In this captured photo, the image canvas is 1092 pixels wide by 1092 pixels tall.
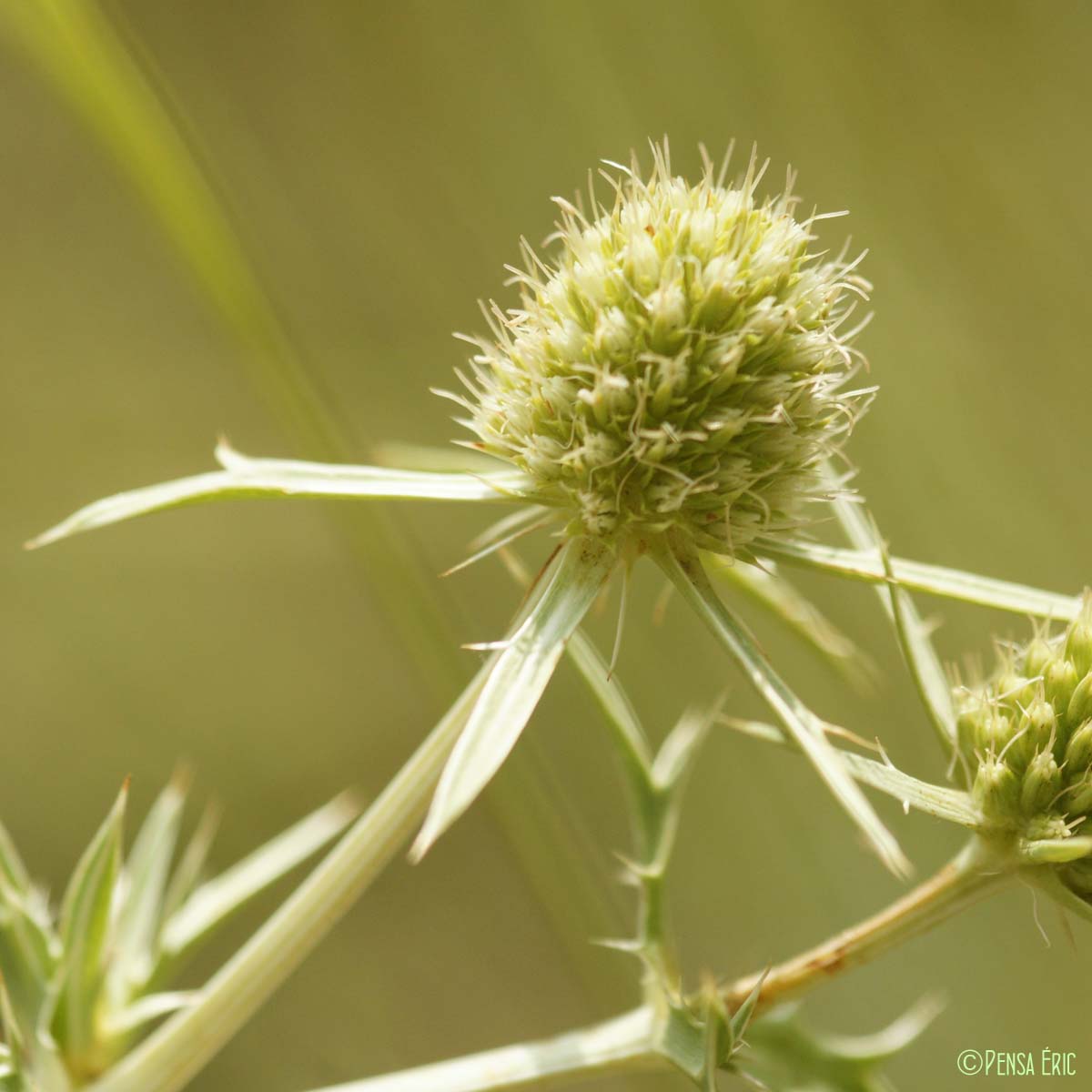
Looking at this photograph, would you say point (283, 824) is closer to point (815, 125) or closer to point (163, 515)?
point (163, 515)

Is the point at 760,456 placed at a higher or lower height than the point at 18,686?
lower

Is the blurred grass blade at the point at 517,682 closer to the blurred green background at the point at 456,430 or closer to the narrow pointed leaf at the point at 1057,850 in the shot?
the narrow pointed leaf at the point at 1057,850

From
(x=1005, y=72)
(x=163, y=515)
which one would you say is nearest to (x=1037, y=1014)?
(x=1005, y=72)

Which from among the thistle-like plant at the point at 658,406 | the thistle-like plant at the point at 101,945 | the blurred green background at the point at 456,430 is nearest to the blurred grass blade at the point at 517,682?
the thistle-like plant at the point at 658,406

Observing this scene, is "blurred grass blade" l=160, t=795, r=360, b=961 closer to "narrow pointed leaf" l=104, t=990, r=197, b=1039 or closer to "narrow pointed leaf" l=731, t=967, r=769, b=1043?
"narrow pointed leaf" l=104, t=990, r=197, b=1039

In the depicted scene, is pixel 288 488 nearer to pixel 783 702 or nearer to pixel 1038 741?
pixel 783 702

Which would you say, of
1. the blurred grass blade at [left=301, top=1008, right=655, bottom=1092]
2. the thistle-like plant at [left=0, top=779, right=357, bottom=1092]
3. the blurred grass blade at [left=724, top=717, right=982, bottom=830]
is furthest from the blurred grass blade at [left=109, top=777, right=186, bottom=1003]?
the blurred grass blade at [left=724, top=717, right=982, bottom=830]
